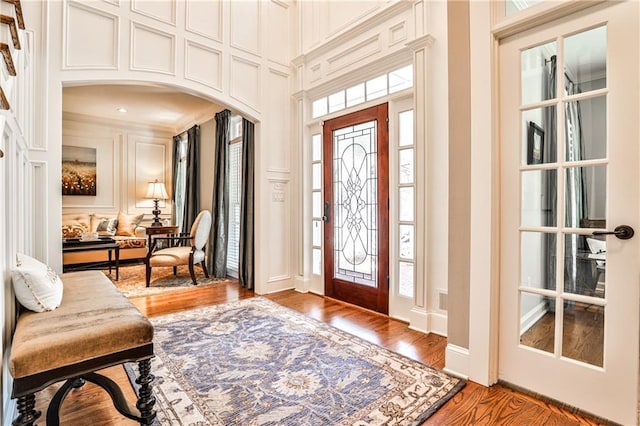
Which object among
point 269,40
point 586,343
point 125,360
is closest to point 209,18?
point 269,40

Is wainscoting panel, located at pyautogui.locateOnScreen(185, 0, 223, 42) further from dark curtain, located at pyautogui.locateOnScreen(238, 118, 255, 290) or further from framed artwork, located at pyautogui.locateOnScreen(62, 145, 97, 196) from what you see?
framed artwork, located at pyautogui.locateOnScreen(62, 145, 97, 196)

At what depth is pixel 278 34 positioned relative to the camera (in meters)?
4.32

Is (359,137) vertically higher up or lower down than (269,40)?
lower down

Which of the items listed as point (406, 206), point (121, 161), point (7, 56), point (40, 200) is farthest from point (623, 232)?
point (121, 161)

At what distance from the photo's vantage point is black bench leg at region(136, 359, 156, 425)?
1.48m

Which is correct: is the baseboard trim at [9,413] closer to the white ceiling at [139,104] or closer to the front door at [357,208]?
the front door at [357,208]

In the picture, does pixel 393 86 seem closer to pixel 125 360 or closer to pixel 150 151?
pixel 125 360

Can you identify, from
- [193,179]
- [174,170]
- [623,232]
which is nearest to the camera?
[623,232]

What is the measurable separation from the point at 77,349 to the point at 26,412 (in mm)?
254

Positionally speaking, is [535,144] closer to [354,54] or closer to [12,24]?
[354,54]

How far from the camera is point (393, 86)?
3.25 m

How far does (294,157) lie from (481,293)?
299 cm

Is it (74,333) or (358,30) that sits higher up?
(358,30)

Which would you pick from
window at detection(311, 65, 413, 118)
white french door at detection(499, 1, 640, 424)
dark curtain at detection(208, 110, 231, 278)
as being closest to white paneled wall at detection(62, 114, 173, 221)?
dark curtain at detection(208, 110, 231, 278)
